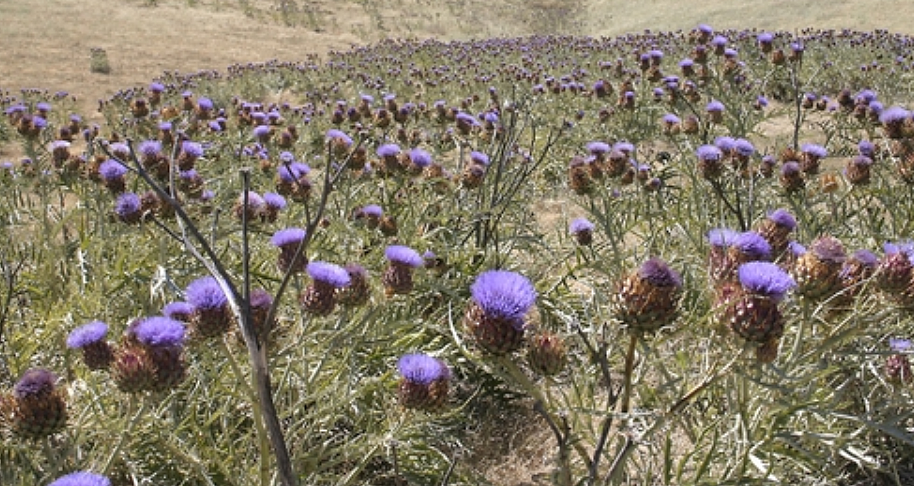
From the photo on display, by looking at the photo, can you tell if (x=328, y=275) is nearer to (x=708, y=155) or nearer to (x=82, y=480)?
(x=82, y=480)

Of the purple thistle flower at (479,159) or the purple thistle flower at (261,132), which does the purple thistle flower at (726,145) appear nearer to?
the purple thistle flower at (479,159)

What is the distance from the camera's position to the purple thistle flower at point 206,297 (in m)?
1.69

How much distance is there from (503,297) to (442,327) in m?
1.39

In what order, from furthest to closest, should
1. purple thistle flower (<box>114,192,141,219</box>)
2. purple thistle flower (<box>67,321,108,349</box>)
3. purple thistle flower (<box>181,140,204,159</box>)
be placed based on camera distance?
purple thistle flower (<box>181,140,204,159</box>) → purple thistle flower (<box>114,192,141,219</box>) → purple thistle flower (<box>67,321,108,349</box>)

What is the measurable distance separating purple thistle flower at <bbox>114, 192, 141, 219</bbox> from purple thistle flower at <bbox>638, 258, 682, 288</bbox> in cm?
197

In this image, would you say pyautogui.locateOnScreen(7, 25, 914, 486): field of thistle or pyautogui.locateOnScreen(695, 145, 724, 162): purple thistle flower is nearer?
pyautogui.locateOnScreen(7, 25, 914, 486): field of thistle

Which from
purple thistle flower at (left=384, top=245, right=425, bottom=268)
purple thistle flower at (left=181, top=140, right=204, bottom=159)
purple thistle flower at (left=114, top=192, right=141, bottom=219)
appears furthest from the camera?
purple thistle flower at (left=181, top=140, right=204, bottom=159)

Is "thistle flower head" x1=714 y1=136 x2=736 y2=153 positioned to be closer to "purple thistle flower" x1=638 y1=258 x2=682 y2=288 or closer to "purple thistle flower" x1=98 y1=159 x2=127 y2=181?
"purple thistle flower" x1=638 y1=258 x2=682 y2=288

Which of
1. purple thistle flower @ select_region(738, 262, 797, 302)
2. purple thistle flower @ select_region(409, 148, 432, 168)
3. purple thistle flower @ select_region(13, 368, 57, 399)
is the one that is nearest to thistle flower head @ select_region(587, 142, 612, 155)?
purple thistle flower @ select_region(409, 148, 432, 168)

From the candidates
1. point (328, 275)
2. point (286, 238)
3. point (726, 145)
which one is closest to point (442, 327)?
point (286, 238)

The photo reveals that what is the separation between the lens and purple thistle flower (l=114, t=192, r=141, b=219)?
2615 mm

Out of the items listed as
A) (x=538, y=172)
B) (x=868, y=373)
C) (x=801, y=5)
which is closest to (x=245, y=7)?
(x=801, y=5)

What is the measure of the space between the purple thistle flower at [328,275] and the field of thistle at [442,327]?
0.01 m

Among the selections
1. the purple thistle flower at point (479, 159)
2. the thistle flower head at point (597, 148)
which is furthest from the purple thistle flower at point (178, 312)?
the thistle flower head at point (597, 148)
